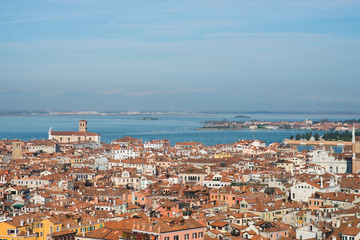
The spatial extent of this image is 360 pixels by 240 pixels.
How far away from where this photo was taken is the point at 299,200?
23.2m

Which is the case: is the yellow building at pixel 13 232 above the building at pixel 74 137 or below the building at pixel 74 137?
above

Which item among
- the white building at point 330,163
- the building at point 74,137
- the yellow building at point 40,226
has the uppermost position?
the yellow building at point 40,226

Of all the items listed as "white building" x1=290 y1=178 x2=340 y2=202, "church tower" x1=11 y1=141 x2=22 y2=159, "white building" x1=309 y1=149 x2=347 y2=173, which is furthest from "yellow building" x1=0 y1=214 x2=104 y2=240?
"church tower" x1=11 y1=141 x2=22 y2=159

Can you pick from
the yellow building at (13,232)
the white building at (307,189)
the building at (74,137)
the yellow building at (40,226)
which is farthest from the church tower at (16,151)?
the yellow building at (13,232)

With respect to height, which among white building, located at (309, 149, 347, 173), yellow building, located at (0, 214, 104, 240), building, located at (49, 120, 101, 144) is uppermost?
yellow building, located at (0, 214, 104, 240)

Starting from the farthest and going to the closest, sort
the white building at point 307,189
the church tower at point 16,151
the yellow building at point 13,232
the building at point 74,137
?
the building at point 74,137 → the church tower at point 16,151 → the white building at point 307,189 → the yellow building at point 13,232

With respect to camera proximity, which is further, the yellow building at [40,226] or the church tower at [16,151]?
the church tower at [16,151]

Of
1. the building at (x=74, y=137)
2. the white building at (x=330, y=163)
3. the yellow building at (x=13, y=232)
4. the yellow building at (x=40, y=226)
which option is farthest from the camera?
the building at (x=74, y=137)

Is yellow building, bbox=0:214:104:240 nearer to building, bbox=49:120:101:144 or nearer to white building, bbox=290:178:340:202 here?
white building, bbox=290:178:340:202

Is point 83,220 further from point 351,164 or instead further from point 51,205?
point 351,164

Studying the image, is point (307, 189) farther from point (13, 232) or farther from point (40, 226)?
point (13, 232)

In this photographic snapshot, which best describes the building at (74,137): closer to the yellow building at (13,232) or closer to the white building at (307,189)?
the white building at (307,189)

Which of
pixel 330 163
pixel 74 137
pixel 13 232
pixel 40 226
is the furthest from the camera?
pixel 74 137

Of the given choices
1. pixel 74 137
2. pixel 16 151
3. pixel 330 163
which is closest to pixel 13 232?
pixel 330 163
